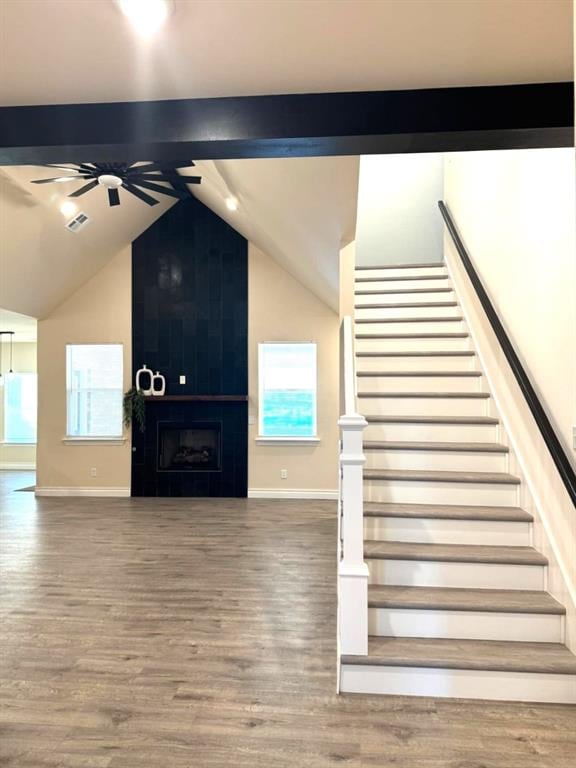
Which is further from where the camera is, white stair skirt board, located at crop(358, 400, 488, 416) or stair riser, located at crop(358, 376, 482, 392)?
stair riser, located at crop(358, 376, 482, 392)

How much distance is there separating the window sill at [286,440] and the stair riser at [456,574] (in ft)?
14.1

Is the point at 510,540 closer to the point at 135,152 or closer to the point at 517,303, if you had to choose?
the point at 517,303

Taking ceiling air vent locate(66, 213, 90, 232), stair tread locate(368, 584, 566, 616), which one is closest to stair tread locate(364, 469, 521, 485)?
stair tread locate(368, 584, 566, 616)

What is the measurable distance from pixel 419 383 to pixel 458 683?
217 centimetres

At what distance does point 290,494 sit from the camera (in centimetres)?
702

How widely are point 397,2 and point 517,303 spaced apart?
232 centimetres

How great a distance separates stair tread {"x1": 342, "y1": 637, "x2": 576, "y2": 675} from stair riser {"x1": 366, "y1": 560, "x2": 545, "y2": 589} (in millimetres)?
295

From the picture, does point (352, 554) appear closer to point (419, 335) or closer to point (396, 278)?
point (419, 335)

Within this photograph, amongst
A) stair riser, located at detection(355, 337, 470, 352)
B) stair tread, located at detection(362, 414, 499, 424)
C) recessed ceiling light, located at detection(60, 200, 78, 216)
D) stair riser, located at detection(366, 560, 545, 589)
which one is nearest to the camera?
stair riser, located at detection(366, 560, 545, 589)

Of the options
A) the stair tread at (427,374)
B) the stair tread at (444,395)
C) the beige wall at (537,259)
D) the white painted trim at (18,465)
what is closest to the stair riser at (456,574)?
the beige wall at (537,259)

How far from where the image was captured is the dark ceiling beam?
1712mm

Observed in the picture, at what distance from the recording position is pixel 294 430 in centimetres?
716

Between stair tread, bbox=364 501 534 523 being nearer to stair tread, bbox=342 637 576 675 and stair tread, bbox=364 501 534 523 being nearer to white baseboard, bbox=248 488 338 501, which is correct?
stair tread, bbox=342 637 576 675

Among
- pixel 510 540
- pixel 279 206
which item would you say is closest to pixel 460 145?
pixel 510 540
